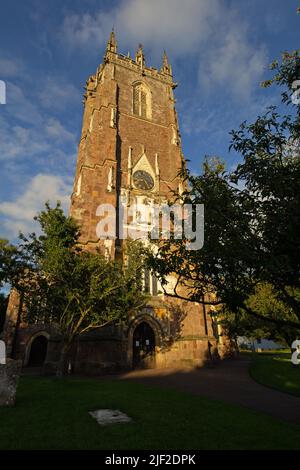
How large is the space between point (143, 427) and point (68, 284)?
12839mm

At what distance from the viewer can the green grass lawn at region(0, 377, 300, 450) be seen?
586 centimetres

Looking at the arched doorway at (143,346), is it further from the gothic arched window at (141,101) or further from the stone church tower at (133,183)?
the gothic arched window at (141,101)

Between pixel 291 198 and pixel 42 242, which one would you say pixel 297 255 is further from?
pixel 42 242

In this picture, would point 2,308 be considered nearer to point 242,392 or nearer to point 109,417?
point 242,392

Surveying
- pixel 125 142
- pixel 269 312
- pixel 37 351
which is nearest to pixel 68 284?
pixel 269 312

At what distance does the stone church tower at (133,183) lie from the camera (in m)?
24.1

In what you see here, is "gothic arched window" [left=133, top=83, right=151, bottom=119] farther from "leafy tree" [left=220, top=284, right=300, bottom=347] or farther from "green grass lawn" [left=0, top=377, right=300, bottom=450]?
"green grass lawn" [left=0, top=377, right=300, bottom=450]

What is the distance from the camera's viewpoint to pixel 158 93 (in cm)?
4344

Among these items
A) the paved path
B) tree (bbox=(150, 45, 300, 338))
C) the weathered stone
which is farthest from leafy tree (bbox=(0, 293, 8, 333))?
tree (bbox=(150, 45, 300, 338))

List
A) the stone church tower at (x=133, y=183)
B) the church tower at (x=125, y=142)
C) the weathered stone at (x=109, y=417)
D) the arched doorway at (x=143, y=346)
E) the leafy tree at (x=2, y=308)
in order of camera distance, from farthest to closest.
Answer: the leafy tree at (x=2, y=308) → the church tower at (x=125, y=142) → the arched doorway at (x=143, y=346) → the stone church tower at (x=133, y=183) → the weathered stone at (x=109, y=417)

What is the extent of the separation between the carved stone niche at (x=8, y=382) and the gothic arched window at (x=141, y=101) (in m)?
36.0

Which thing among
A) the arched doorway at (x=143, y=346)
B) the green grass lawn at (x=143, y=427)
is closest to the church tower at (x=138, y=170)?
the arched doorway at (x=143, y=346)
